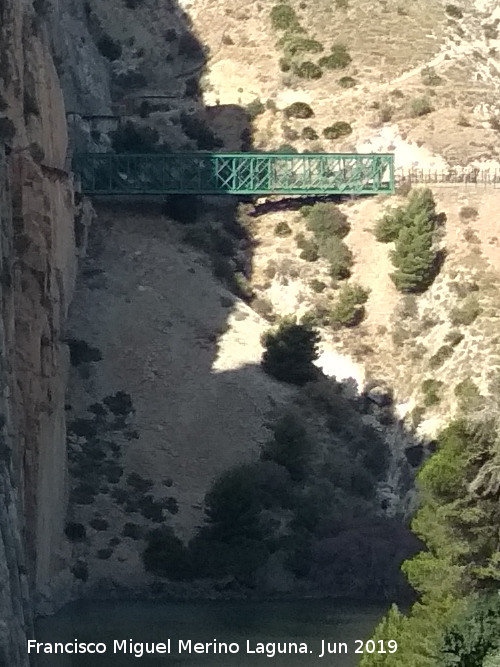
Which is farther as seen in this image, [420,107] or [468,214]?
[420,107]

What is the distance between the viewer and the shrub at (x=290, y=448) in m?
70.6

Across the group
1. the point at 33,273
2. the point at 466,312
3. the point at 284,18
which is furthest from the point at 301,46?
the point at 33,273

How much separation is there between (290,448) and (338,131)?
26.0 metres

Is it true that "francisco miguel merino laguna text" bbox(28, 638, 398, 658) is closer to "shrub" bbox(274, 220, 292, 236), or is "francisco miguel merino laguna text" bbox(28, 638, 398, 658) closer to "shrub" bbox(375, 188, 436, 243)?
"shrub" bbox(375, 188, 436, 243)

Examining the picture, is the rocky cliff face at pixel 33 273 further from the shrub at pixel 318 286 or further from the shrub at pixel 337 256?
the shrub at pixel 337 256

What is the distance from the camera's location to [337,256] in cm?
8294

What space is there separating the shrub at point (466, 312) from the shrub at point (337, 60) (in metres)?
22.9

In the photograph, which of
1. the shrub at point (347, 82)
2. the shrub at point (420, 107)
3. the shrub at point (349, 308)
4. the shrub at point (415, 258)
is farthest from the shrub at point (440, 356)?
the shrub at point (347, 82)

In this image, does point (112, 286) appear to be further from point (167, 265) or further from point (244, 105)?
point (244, 105)

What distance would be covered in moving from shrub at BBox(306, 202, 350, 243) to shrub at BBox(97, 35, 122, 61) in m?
22.7

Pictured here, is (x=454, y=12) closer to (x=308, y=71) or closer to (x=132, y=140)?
(x=308, y=71)

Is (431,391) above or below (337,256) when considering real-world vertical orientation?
below

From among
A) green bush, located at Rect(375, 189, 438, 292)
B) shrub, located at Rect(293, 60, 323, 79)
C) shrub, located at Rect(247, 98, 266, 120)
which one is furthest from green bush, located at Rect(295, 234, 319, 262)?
shrub, located at Rect(293, 60, 323, 79)

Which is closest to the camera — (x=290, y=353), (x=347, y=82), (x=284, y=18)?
(x=290, y=353)
